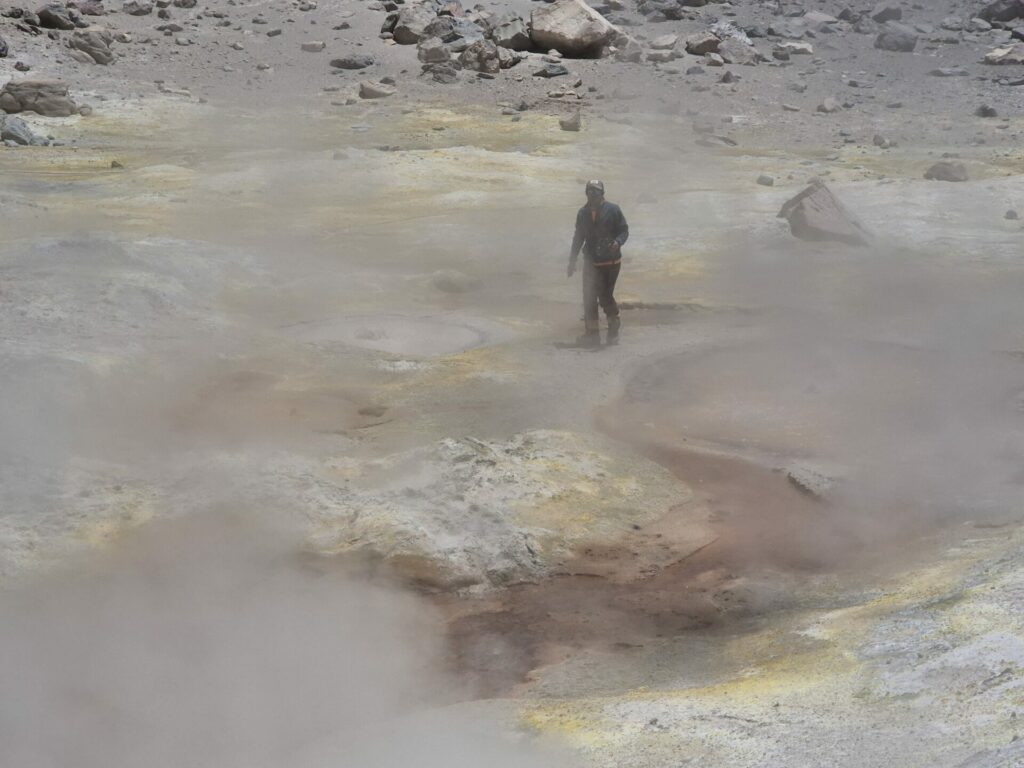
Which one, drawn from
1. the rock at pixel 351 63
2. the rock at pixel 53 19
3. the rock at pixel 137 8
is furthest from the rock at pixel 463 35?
the rock at pixel 53 19

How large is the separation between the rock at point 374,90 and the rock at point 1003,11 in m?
15.9

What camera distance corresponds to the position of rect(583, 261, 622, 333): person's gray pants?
1112 cm

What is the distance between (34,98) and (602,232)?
14675mm

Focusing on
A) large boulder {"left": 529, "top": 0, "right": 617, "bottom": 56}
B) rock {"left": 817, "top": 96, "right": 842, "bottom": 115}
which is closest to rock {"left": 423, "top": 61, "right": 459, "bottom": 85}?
large boulder {"left": 529, "top": 0, "right": 617, "bottom": 56}

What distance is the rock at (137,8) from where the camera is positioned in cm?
3038

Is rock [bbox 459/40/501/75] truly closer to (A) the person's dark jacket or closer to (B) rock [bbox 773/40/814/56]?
(B) rock [bbox 773/40/814/56]

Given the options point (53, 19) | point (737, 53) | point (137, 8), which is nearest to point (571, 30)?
point (737, 53)

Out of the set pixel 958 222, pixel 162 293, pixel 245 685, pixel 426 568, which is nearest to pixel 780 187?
pixel 958 222

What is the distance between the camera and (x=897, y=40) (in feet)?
98.6

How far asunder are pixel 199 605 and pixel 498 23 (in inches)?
958

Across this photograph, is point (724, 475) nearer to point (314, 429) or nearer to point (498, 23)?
point (314, 429)

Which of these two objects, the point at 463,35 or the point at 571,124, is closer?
the point at 571,124

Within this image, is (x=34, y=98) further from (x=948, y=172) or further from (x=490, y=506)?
(x=490, y=506)

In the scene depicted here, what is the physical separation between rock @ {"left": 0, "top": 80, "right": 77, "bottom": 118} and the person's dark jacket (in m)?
14.2
